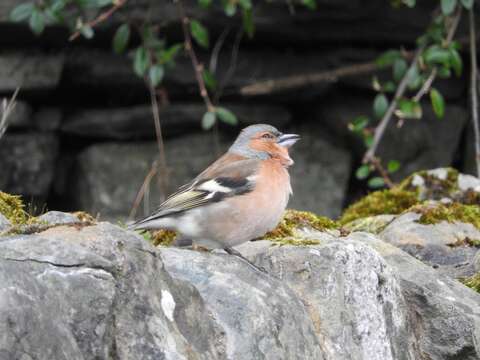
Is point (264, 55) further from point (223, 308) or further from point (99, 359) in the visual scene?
point (99, 359)

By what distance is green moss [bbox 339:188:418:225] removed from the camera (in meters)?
7.22

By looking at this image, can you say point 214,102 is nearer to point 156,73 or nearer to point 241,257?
point 156,73

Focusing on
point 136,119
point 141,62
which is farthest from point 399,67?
point 136,119

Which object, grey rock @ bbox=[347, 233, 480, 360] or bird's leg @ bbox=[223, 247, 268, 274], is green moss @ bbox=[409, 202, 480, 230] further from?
bird's leg @ bbox=[223, 247, 268, 274]

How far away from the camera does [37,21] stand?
27.7ft

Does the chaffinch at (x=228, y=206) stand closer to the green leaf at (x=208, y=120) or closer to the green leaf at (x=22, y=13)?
the green leaf at (x=208, y=120)

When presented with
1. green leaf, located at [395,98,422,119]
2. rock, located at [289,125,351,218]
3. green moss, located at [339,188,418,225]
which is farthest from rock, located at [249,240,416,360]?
rock, located at [289,125,351,218]

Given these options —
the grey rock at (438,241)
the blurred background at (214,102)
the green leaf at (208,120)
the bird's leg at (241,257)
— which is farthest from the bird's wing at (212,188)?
the blurred background at (214,102)

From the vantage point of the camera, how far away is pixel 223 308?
159 inches

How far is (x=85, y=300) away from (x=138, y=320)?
0.22 m

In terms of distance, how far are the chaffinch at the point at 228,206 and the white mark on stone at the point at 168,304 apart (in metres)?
1.23

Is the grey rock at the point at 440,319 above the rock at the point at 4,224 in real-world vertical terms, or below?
below

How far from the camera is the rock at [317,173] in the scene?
35.0ft

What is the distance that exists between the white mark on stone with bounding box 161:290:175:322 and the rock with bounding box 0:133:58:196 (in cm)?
662
